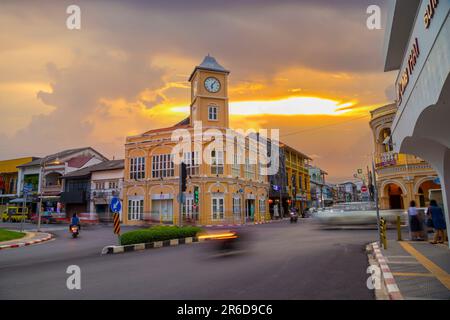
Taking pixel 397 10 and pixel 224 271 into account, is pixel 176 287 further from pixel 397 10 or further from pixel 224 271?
pixel 397 10

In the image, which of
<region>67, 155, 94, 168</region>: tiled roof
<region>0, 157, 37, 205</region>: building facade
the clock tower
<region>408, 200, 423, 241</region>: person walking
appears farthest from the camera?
<region>0, 157, 37, 205</region>: building facade

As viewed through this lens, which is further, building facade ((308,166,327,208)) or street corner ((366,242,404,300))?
building facade ((308,166,327,208))

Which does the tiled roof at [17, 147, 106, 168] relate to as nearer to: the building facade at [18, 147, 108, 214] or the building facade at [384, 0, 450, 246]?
the building facade at [18, 147, 108, 214]

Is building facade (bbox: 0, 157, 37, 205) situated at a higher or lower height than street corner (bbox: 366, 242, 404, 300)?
higher

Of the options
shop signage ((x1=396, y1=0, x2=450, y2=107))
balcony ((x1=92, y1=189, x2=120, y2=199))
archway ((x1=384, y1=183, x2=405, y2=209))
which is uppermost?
shop signage ((x1=396, y1=0, x2=450, y2=107))

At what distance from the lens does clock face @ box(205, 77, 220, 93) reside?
125ft

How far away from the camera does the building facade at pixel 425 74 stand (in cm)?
480

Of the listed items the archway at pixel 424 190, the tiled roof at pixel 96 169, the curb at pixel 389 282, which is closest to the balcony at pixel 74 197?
the tiled roof at pixel 96 169

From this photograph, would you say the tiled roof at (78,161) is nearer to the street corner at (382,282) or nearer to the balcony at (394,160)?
the balcony at (394,160)

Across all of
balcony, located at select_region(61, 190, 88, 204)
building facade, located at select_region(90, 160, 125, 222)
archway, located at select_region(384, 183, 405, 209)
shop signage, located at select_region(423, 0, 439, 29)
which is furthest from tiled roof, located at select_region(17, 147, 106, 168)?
shop signage, located at select_region(423, 0, 439, 29)

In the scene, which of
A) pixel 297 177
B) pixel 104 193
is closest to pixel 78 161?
pixel 104 193

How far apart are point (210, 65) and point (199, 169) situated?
42.0ft

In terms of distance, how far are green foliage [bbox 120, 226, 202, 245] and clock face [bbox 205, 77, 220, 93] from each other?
77.5 feet

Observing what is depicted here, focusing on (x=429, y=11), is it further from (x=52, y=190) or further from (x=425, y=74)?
(x=52, y=190)
